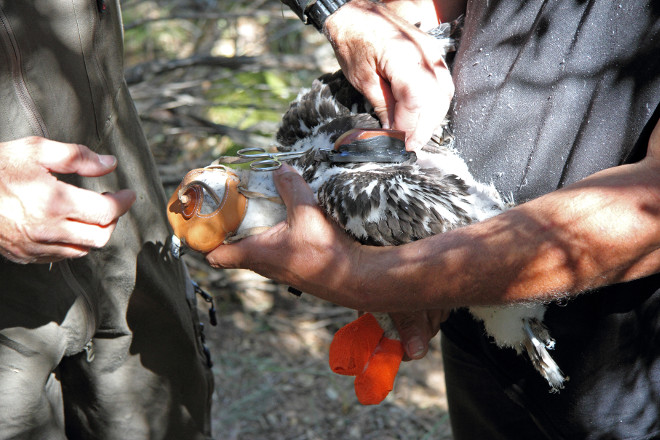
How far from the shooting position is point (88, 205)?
1348 millimetres

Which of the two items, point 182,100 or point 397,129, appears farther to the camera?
point 182,100

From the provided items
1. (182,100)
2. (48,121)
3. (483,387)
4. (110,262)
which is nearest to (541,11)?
(483,387)

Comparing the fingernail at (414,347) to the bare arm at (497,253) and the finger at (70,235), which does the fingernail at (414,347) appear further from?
the finger at (70,235)

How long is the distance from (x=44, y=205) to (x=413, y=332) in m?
0.98

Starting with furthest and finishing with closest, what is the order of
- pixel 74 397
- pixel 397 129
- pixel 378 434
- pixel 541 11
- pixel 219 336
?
pixel 219 336 → pixel 378 434 → pixel 74 397 → pixel 397 129 → pixel 541 11

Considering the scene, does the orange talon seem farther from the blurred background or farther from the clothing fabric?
the blurred background

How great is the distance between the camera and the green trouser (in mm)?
1437

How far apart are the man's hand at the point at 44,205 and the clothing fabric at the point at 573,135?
981 millimetres

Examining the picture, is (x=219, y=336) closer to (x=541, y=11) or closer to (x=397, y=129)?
(x=397, y=129)

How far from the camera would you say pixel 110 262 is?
5.81 ft

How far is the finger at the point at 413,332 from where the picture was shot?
1651 millimetres

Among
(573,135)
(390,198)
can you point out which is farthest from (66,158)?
(573,135)

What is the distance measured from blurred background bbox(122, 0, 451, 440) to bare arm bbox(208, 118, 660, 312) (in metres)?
1.74

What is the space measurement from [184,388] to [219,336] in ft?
5.83
